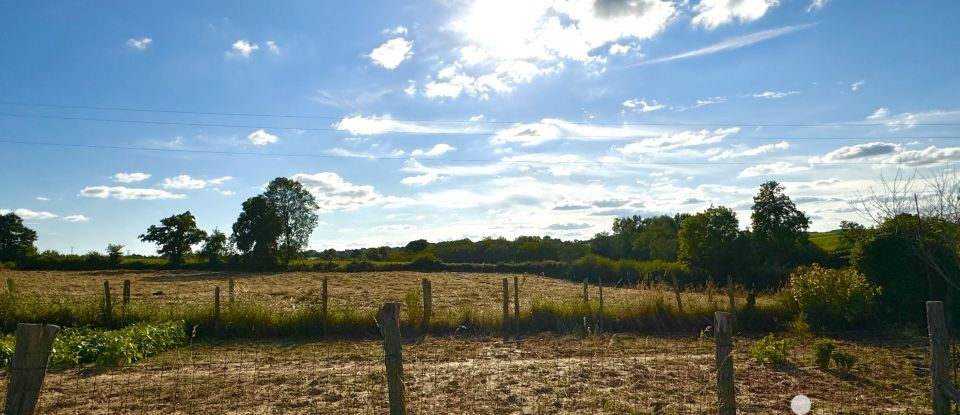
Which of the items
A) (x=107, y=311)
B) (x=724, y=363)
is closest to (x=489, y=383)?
(x=724, y=363)

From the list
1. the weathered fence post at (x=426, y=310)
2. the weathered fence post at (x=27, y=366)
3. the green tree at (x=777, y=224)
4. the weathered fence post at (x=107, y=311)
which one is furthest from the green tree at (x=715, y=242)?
the weathered fence post at (x=27, y=366)

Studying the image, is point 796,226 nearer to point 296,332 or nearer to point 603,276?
point 603,276

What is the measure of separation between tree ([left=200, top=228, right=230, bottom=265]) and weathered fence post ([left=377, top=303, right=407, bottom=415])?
51.7 m

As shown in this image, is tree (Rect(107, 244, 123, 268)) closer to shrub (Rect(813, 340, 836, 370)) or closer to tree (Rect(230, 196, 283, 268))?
tree (Rect(230, 196, 283, 268))

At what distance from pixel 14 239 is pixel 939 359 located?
2499 inches

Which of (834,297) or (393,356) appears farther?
(834,297)

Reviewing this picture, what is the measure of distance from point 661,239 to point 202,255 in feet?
129

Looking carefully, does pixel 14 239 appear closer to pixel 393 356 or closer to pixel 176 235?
pixel 176 235

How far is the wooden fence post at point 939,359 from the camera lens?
5.51 meters

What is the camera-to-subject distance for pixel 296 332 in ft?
50.0

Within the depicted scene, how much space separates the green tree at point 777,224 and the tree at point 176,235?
45336 millimetres

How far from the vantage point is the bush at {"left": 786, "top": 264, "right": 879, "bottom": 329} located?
15.2 metres

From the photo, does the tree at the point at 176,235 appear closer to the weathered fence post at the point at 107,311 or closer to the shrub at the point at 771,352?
the weathered fence post at the point at 107,311

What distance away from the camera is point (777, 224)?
123 feet
